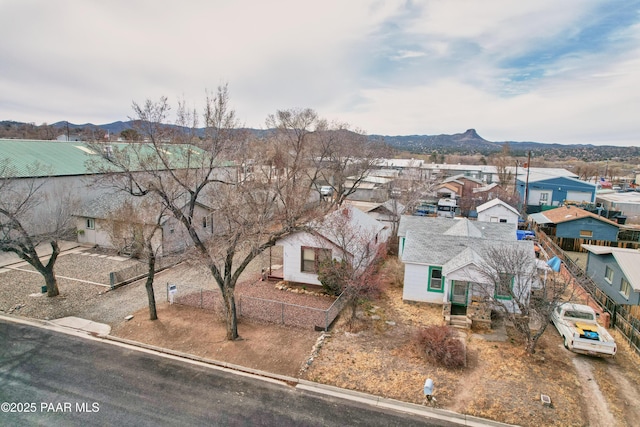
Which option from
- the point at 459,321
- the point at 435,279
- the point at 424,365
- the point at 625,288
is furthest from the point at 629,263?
the point at 424,365

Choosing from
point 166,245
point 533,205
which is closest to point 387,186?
point 533,205

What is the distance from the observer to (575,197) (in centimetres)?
5234

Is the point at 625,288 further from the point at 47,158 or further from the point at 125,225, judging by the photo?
the point at 47,158

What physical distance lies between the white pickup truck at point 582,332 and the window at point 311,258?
11.6 meters

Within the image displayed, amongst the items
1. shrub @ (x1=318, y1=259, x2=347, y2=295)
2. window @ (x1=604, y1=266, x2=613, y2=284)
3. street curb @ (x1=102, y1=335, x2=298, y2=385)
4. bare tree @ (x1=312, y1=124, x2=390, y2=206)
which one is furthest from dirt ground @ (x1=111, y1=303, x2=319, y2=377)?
bare tree @ (x1=312, y1=124, x2=390, y2=206)

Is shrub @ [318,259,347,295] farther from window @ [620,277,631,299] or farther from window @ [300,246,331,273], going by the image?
window @ [620,277,631,299]

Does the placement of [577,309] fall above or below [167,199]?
below

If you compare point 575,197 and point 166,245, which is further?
point 575,197

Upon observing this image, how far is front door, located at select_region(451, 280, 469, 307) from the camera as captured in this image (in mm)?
18984

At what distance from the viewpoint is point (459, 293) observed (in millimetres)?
19109

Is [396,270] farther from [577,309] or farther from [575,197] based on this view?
[575,197]

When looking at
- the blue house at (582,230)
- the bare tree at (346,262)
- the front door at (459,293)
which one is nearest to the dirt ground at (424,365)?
the front door at (459,293)

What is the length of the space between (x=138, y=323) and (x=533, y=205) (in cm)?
5193

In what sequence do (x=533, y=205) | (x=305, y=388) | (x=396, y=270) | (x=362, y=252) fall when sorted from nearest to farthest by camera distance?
(x=305, y=388)
(x=362, y=252)
(x=396, y=270)
(x=533, y=205)
